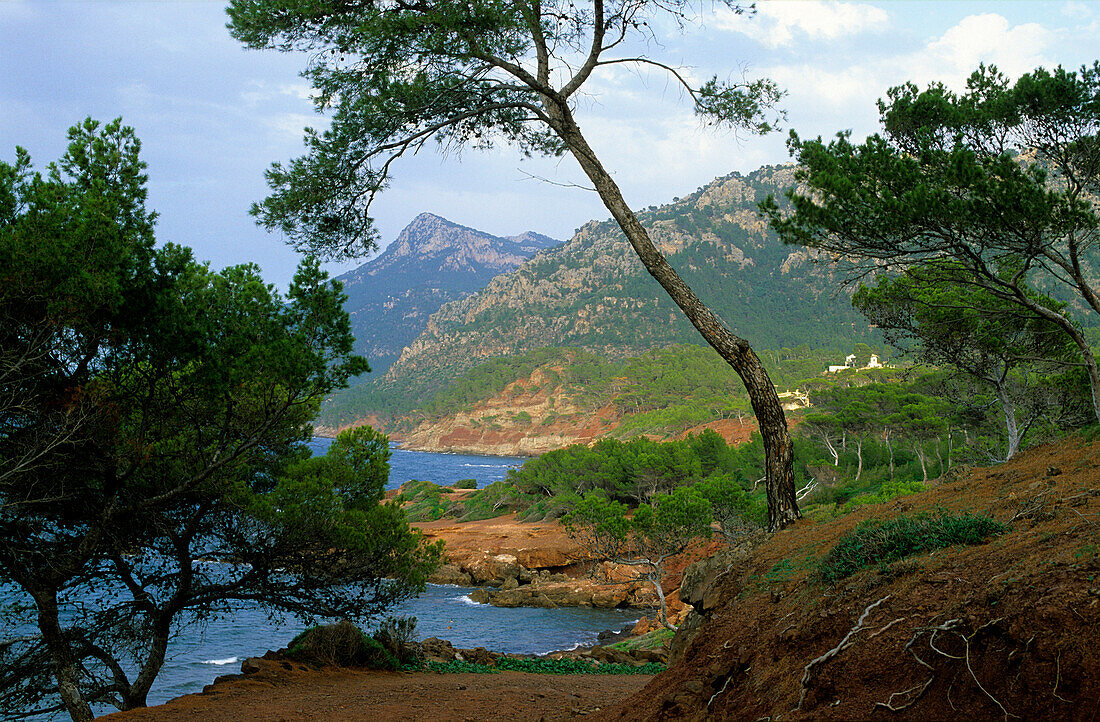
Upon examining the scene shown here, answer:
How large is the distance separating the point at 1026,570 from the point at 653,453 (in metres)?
→ 32.3

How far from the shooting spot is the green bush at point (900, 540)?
4004mm

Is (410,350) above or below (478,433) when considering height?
above

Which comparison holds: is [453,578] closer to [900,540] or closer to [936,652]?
[900,540]

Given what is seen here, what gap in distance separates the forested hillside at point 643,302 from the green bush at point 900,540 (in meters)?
106

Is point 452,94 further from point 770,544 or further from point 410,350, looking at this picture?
point 410,350

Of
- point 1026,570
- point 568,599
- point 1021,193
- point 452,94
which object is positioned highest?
point 452,94

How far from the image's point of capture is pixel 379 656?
34.2 feet

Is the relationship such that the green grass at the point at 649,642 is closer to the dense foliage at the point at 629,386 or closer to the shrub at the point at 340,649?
the shrub at the point at 340,649

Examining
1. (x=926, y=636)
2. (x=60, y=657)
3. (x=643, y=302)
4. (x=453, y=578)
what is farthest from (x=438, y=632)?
(x=643, y=302)

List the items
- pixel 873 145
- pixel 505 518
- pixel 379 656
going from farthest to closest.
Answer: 1. pixel 505 518
2. pixel 379 656
3. pixel 873 145

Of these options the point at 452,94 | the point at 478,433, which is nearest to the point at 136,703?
the point at 452,94

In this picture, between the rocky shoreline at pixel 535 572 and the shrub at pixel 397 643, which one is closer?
the shrub at pixel 397 643

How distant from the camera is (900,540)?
4156mm

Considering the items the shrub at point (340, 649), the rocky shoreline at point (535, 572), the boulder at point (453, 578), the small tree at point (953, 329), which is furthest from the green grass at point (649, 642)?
the boulder at point (453, 578)
